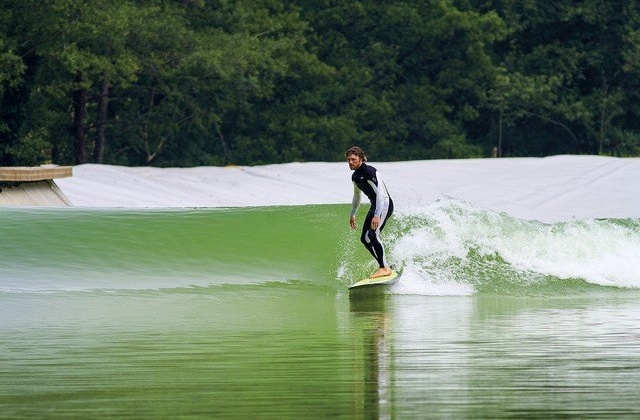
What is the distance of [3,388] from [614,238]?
1081cm

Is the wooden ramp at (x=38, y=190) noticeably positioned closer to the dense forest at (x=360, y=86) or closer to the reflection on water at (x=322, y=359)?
the reflection on water at (x=322, y=359)

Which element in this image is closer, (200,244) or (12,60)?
(200,244)

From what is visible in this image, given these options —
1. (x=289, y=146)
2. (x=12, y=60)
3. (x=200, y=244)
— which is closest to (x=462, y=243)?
(x=200, y=244)

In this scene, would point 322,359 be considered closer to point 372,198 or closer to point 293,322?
point 293,322

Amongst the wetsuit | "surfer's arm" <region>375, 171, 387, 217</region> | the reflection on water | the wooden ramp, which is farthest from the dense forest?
Result: the reflection on water

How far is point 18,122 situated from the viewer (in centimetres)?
3519

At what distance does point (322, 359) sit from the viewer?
29.2 ft

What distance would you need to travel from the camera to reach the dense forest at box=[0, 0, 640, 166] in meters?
40.8

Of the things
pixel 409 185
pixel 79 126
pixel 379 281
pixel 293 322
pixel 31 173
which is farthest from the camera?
pixel 79 126

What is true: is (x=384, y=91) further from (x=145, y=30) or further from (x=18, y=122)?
(x=18, y=122)

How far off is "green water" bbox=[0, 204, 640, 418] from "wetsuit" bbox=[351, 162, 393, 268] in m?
0.46

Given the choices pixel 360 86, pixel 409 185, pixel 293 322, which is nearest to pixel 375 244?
pixel 293 322

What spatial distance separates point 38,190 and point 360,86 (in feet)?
92.7

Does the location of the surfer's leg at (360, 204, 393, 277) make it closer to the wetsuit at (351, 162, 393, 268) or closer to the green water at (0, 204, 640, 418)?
the wetsuit at (351, 162, 393, 268)
